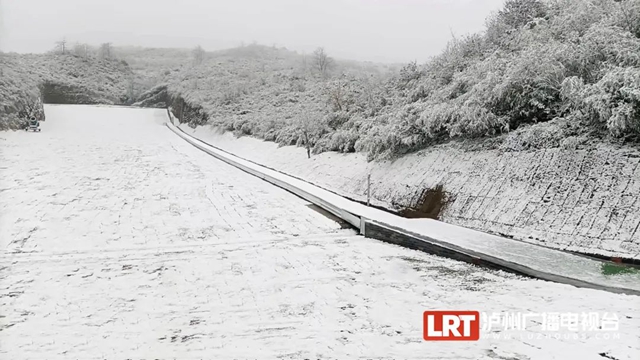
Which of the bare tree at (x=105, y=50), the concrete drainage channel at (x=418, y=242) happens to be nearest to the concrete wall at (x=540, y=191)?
the concrete drainage channel at (x=418, y=242)

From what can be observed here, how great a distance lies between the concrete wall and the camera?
557 cm

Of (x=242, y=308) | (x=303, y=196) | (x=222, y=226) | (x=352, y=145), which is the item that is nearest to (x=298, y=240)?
(x=222, y=226)

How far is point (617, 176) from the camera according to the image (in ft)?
19.2

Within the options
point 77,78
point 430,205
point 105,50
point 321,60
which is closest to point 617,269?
point 430,205

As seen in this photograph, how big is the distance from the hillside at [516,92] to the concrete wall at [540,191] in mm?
401

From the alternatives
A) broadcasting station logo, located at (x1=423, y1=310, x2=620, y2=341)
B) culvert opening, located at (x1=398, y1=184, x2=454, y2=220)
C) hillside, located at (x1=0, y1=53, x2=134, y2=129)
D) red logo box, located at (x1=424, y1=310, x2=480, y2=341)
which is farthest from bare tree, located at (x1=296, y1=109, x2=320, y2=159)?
hillside, located at (x1=0, y1=53, x2=134, y2=129)

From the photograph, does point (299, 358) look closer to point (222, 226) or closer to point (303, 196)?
point (222, 226)

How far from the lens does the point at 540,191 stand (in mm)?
6539

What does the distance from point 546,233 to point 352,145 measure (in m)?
7.56

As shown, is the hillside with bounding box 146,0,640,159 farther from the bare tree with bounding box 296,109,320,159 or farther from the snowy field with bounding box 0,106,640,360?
the snowy field with bounding box 0,106,640,360

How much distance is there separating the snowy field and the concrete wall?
5.31ft

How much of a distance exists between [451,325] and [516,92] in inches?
238

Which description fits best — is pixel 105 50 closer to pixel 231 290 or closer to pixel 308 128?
pixel 308 128

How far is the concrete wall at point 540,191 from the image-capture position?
5.57 m
